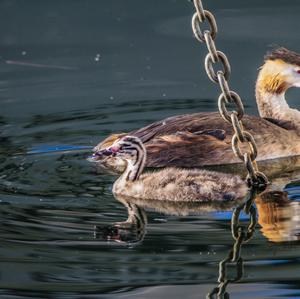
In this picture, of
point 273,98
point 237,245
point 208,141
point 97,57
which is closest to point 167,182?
point 208,141

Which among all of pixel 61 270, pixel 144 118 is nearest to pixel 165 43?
pixel 144 118

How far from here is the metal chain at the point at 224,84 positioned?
7848 millimetres

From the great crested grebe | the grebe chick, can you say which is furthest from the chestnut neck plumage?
the grebe chick

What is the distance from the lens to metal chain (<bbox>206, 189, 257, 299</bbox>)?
6711mm

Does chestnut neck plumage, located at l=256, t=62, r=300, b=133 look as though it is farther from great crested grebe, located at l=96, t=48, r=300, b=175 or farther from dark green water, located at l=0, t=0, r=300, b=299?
dark green water, located at l=0, t=0, r=300, b=299

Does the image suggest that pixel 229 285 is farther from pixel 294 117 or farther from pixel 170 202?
pixel 294 117

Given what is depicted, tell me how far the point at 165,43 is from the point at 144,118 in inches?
80.7

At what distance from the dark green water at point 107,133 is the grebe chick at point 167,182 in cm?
23

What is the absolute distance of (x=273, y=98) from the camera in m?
11.2

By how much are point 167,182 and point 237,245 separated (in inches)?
61.4

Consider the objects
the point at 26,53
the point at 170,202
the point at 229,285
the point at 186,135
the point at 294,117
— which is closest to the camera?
the point at 229,285

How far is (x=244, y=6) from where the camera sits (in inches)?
547

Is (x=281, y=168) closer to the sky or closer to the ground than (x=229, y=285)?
closer to the ground

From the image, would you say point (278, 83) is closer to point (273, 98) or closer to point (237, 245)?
point (273, 98)
